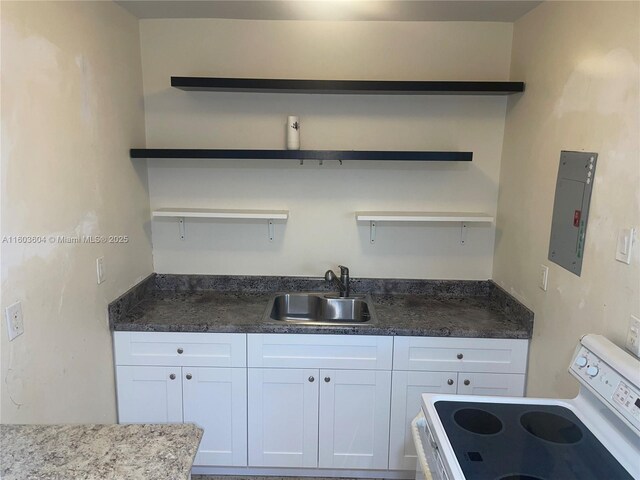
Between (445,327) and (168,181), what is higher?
(168,181)

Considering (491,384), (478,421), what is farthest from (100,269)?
(491,384)

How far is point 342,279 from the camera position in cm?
260

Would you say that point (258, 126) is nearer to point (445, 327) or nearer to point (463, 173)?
point (463, 173)

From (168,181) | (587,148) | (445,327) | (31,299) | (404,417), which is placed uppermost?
(587,148)

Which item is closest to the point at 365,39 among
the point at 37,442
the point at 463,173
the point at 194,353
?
the point at 463,173

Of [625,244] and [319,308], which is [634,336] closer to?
[625,244]

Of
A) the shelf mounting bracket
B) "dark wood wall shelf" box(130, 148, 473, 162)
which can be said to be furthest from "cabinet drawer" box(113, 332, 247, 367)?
the shelf mounting bracket

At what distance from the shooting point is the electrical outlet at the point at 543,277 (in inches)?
78.2

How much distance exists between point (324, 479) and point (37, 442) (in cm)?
160

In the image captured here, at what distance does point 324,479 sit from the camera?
2.37 metres

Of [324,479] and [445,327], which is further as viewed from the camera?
[324,479]

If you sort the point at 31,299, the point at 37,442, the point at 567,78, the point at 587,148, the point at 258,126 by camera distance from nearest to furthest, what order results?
the point at 37,442, the point at 31,299, the point at 587,148, the point at 567,78, the point at 258,126

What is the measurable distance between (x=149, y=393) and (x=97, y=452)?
120 centimetres

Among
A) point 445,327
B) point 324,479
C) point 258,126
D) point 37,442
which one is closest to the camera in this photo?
point 37,442
